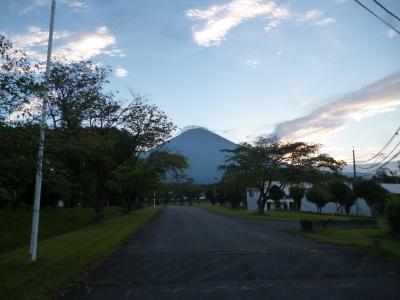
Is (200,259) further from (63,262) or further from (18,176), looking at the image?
(18,176)

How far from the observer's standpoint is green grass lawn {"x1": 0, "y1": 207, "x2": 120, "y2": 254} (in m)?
29.4

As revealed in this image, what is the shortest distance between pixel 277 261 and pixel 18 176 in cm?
667

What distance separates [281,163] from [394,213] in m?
29.1

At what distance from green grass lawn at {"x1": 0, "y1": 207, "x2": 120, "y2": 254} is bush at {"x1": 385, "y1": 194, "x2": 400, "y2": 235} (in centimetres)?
1931

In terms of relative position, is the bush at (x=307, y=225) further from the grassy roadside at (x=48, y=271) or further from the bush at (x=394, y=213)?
the grassy roadside at (x=48, y=271)

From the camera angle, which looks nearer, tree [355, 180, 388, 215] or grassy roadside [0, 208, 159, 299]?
grassy roadside [0, 208, 159, 299]

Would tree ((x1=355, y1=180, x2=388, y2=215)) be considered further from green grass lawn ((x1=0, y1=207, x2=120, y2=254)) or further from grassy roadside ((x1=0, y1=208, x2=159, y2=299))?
grassy roadside ((x1=0, y1=208, x2=159, y2=299))

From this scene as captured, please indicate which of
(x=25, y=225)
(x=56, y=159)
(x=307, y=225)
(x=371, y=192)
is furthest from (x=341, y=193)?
(x=56, y=159)

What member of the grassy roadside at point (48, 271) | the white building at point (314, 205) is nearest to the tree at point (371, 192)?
the white building at point (314, 205)

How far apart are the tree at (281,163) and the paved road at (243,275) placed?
32.7 metres

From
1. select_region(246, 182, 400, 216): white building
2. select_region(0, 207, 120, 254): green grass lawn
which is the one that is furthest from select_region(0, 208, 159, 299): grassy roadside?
select_region(246, 182, 400, 216): white building

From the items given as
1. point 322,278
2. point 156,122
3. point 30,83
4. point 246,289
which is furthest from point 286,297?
point 156,122

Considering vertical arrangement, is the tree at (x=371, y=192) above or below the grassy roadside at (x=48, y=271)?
above

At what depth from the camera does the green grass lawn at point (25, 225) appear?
29.4 meters
